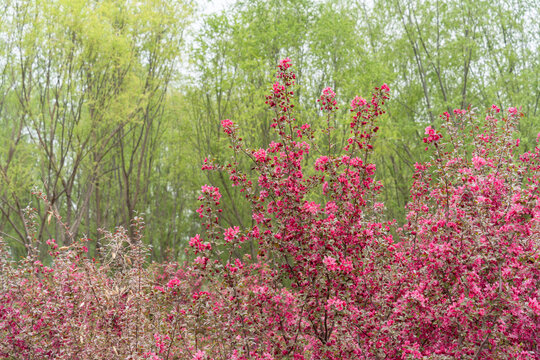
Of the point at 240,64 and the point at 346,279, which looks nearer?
the point at 346,279

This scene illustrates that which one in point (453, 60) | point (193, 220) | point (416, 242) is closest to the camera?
point (416, 242)

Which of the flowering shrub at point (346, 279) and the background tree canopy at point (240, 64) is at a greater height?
the background tree canopy at point (240, 64)

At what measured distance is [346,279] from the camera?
13.7ft

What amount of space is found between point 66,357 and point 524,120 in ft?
41.2

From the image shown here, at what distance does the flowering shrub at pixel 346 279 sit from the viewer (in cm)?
367

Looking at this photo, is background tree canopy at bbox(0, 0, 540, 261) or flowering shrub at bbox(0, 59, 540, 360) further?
background tree canopy at bbox(0, 0, 540, 261)

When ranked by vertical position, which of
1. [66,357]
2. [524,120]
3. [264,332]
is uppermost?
[524,120]

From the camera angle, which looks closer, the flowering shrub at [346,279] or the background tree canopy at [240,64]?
the flowering shrub at [346,279]

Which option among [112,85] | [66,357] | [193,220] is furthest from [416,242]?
[193,220]

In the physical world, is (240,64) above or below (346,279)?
above

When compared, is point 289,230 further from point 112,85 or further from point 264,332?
point 112,85

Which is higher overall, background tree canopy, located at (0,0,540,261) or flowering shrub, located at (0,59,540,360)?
background tree canopy, located at (0,0,540,261)

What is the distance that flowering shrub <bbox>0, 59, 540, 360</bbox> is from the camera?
367 centimetres

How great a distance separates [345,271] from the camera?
4.04 metres
